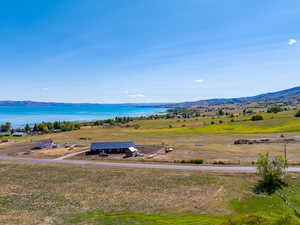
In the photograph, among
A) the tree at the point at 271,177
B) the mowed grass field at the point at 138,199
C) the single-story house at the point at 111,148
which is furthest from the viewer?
the single-story house at the point at 111,148

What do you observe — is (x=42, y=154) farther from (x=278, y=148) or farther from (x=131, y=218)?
(x=278, y=148)

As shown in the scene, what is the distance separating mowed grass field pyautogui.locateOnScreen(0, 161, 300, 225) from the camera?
80.8 ft

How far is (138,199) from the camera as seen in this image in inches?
1197

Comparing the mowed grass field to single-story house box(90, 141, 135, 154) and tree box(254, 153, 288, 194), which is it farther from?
single-story house box(90, 141, 135, 154)

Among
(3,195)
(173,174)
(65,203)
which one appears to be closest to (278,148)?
(173,174)

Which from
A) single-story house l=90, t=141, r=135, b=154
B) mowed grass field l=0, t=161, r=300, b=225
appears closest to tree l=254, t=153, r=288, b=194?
→ mowed grass field l=0, t=161, r=300, b=225

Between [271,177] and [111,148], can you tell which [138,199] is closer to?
[271,177]

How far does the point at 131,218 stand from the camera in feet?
81.9

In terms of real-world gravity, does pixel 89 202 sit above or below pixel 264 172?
below

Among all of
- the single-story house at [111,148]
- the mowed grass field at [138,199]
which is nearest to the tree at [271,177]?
the mowed grass field at [138,199]

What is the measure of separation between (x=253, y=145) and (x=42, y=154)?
185ft

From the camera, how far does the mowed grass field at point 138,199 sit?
2464 centimetres

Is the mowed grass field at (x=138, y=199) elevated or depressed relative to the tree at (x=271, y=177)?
depressed

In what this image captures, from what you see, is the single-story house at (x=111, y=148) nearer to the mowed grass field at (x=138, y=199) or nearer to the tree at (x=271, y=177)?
the mowed grass field at (x=138, y=199)
